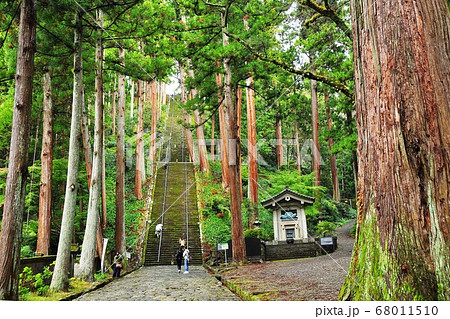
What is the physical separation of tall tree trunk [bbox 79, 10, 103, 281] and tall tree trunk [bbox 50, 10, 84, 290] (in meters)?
1.51

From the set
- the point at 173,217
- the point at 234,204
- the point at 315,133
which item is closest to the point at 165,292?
the point at 234,204

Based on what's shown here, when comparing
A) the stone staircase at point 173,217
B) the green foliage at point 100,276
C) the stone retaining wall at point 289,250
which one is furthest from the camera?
the stone staircase at point 173,217

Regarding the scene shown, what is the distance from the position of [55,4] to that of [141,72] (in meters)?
3.69

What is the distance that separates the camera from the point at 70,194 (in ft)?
22.9

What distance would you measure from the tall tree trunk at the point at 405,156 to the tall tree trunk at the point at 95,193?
7.31m

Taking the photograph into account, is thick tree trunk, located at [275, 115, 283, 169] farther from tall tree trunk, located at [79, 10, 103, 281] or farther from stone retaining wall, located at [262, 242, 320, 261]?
tall tree trunk, located at [79, 10, 103, 281]

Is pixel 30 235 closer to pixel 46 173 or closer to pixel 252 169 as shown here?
pixel 46 173

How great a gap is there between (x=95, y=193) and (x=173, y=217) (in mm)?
10292

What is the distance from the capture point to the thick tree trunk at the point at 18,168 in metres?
4.22

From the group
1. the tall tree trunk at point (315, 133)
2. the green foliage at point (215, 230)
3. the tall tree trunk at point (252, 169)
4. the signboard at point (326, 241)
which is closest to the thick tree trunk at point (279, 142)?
the tall tree trunk at point (315, 133)

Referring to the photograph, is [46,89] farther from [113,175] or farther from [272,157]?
[272,157]

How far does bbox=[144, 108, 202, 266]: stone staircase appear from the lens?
15438 millimetres
